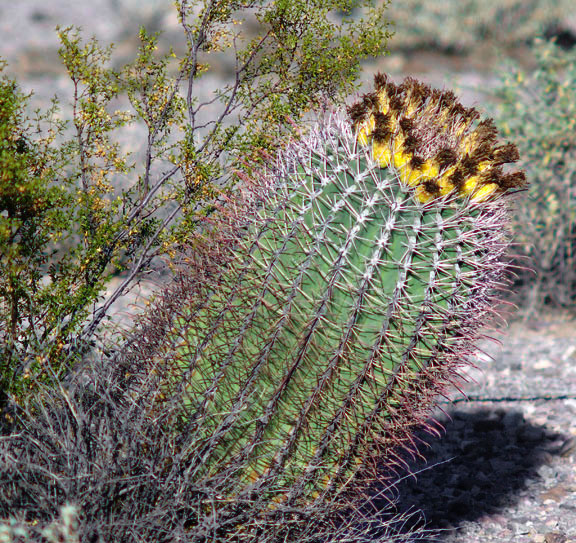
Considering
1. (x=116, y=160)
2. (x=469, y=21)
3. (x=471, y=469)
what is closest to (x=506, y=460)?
(x=471, y=469)

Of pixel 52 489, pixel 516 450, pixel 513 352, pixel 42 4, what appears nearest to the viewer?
pixel 52 489

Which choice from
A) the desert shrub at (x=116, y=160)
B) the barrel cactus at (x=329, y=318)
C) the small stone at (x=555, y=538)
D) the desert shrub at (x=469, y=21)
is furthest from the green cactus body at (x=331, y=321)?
the desert shrub at (x=469, y=21)

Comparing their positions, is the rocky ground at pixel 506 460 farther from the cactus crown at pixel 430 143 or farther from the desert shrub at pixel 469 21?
the desert shrub at pixel 469 21

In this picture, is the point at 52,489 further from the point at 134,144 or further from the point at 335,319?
the point at 134,144

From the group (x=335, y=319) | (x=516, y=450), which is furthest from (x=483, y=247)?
(x=516, y=450)

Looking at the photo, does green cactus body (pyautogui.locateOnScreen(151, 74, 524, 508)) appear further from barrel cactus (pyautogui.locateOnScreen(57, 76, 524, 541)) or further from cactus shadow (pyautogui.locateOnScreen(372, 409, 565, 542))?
cactus shadow (pyautogui.locateOnScreen(372, 409, 565, 542))

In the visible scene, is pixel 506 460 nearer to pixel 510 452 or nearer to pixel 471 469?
pixel 510 452

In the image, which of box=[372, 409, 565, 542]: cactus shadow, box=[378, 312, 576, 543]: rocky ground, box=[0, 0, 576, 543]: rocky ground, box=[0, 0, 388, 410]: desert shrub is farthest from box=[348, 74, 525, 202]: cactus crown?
box=[372, 409, 565, 542]: cactus shadow
